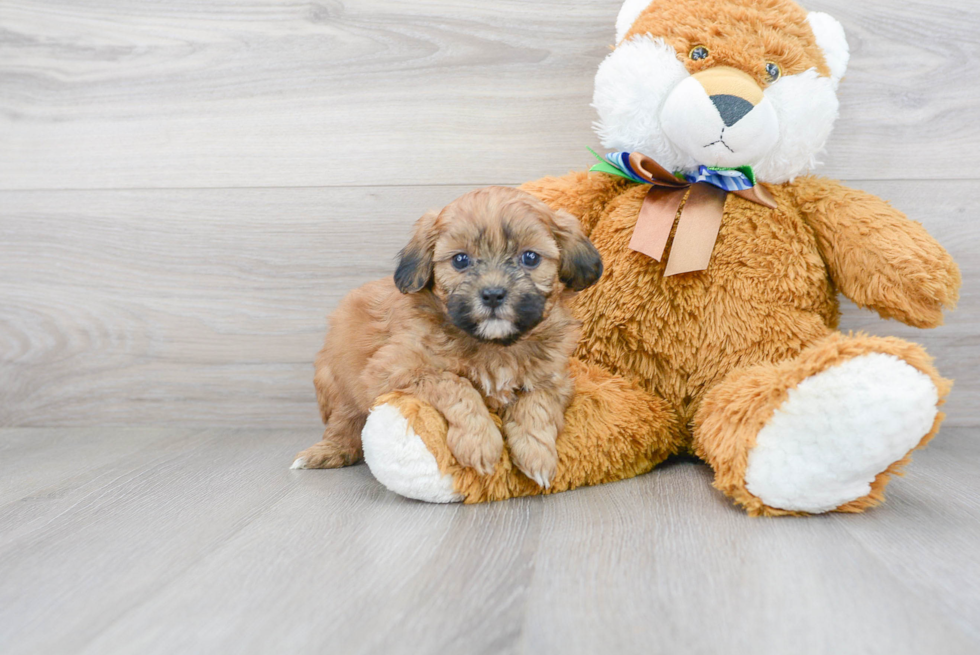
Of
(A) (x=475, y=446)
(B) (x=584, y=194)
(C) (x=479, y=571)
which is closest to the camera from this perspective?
(C) (x=479, y=571)

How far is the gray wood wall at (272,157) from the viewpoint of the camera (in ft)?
5.81

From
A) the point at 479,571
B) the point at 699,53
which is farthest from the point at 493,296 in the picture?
the point at 699,53

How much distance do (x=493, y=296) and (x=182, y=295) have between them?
3.82ft

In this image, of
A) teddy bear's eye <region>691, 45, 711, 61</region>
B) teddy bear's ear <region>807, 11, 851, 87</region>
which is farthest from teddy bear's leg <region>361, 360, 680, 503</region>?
teddy bear's ear <region>807, 11, 851, 87</region>

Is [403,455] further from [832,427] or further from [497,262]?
[832,427]

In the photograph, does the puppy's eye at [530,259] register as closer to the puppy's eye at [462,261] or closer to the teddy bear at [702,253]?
the puppy's eye at [462,261]

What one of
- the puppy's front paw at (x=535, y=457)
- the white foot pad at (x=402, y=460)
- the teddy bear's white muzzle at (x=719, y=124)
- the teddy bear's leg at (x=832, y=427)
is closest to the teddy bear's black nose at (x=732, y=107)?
the teddy bear's white muzzle at (x=719, y=124)

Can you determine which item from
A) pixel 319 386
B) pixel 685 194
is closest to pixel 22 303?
pixel 319 386

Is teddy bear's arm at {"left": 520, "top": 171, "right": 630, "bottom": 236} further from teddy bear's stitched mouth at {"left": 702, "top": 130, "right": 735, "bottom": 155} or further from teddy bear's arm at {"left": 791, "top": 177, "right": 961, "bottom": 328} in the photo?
teddy bear's arm at {"left": 791, "top": 177, "right": 961, "bottom": 328}

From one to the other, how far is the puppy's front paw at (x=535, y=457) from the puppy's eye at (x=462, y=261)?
316mm

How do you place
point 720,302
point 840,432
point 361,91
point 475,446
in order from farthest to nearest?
point 361,91, point 720,302, point 475,446, point 840,432

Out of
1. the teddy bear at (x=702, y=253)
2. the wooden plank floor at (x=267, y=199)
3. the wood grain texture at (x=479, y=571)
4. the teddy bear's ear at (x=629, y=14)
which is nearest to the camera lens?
the wood grain texture at (x=479, y=571)

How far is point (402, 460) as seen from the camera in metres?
1.23

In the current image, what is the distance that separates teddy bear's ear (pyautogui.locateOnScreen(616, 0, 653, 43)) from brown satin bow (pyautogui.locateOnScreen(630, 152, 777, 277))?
0.34m
